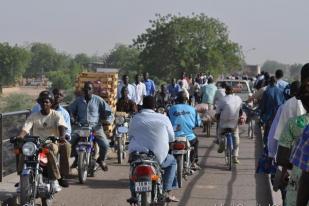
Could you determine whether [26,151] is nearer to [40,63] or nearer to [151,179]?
[151,179]

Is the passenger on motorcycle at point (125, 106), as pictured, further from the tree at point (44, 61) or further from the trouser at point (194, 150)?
the tree at point (44, 61)

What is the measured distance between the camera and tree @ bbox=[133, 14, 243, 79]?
66.6 meters

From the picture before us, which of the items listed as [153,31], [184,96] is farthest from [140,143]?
[153,31]

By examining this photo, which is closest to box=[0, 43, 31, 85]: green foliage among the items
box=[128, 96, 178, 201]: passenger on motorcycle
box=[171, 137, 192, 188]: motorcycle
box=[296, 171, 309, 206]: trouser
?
box=[171, 137, 192, 188]: motorcycle

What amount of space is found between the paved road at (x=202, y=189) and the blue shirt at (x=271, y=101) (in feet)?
3.74

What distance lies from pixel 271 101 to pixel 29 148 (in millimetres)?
7064

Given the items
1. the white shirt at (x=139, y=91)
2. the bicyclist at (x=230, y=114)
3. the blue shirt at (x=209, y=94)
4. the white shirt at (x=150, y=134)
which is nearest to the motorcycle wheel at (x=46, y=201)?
the white shirt at (x=150, y=134)

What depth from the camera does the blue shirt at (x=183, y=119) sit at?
37.8 feet

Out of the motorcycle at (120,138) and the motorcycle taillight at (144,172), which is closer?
the motorcycle taillight at (144,172)

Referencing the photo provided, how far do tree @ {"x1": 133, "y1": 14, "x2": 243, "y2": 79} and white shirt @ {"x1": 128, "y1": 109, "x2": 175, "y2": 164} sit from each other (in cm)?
5601

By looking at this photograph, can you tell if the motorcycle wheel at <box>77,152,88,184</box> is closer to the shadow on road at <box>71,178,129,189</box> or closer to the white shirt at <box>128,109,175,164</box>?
the shadow on road at <box>71,178,129,189</box>

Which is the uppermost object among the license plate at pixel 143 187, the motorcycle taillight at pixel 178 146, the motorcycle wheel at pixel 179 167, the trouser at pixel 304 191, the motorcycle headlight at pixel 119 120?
the trouser at pixel 304 191

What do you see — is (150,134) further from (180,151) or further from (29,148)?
(180,151)

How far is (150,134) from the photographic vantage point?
8.57 metres
